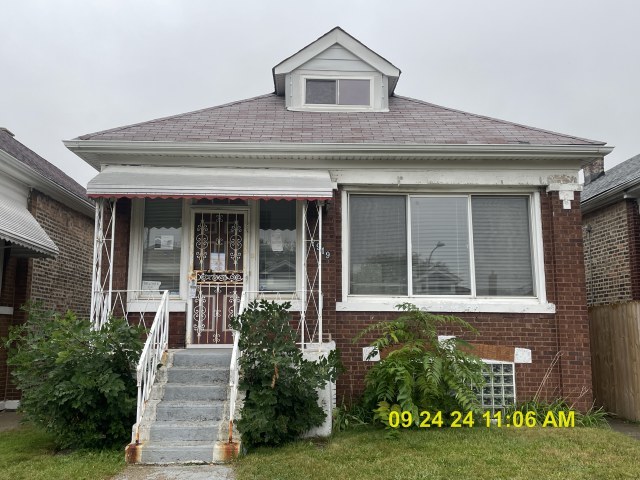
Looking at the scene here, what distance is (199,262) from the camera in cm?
833

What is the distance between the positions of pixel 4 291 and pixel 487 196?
318 inches

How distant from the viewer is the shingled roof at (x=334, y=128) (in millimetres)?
8250

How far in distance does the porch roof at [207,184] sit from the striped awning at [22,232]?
5.39 feet

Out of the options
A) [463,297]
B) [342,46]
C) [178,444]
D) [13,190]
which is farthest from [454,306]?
[13,190]

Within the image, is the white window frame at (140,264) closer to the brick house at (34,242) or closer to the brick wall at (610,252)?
the brick house at (34,242)

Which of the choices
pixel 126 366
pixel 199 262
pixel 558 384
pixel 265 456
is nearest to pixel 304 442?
pixel 265 456

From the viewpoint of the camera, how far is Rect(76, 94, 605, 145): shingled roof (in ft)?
→ 27.1

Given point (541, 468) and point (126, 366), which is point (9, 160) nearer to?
point (126, 366)

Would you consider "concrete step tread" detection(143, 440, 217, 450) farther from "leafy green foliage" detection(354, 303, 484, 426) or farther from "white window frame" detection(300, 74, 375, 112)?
"white window frame" detection(300, 74, 375, 112)

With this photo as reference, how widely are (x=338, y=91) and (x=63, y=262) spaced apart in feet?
21.0

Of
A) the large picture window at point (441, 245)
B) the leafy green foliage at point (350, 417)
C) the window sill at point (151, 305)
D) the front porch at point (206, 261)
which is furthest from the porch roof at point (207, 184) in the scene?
the leafy green foliage at point (350, 417)

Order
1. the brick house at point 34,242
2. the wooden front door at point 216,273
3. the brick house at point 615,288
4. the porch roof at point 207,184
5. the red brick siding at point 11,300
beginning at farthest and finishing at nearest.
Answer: the red brick siding at point 11,300, the brick house at point 34,242, the brick house at point 615,288, the wooden front door at point 216,273, the porch roof at point 207,184

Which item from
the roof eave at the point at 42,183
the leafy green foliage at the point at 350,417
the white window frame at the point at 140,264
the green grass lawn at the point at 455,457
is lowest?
the green grass lawn at the point at 455,457

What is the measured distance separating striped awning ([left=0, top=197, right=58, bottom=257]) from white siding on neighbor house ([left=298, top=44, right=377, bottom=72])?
17.5 ft
